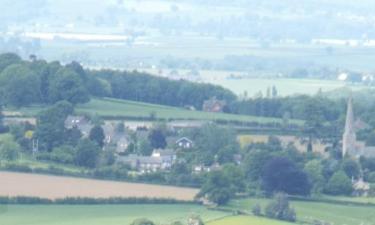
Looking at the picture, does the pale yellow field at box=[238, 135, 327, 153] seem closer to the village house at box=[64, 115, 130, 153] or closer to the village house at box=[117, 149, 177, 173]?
the village house at box=[117, 149, 177, 173]

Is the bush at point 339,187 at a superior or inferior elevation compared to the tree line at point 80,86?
inferior

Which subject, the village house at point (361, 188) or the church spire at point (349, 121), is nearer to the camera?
the village house at point (361, 188)

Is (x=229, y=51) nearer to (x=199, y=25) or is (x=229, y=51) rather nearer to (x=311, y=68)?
(x=311, y=68)

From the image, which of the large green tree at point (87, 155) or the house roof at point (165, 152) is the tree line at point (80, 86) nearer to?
the house roof at point (165, 152)

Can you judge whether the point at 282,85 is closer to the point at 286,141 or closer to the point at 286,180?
the point at 286,141

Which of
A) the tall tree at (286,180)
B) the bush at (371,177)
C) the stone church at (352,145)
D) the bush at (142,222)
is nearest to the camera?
the bush at (142,222)

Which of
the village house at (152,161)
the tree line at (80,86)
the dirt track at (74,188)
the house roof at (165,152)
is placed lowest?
the dirt track at (74,188)

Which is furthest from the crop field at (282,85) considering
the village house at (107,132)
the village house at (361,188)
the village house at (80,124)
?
the village house at (361,188)
